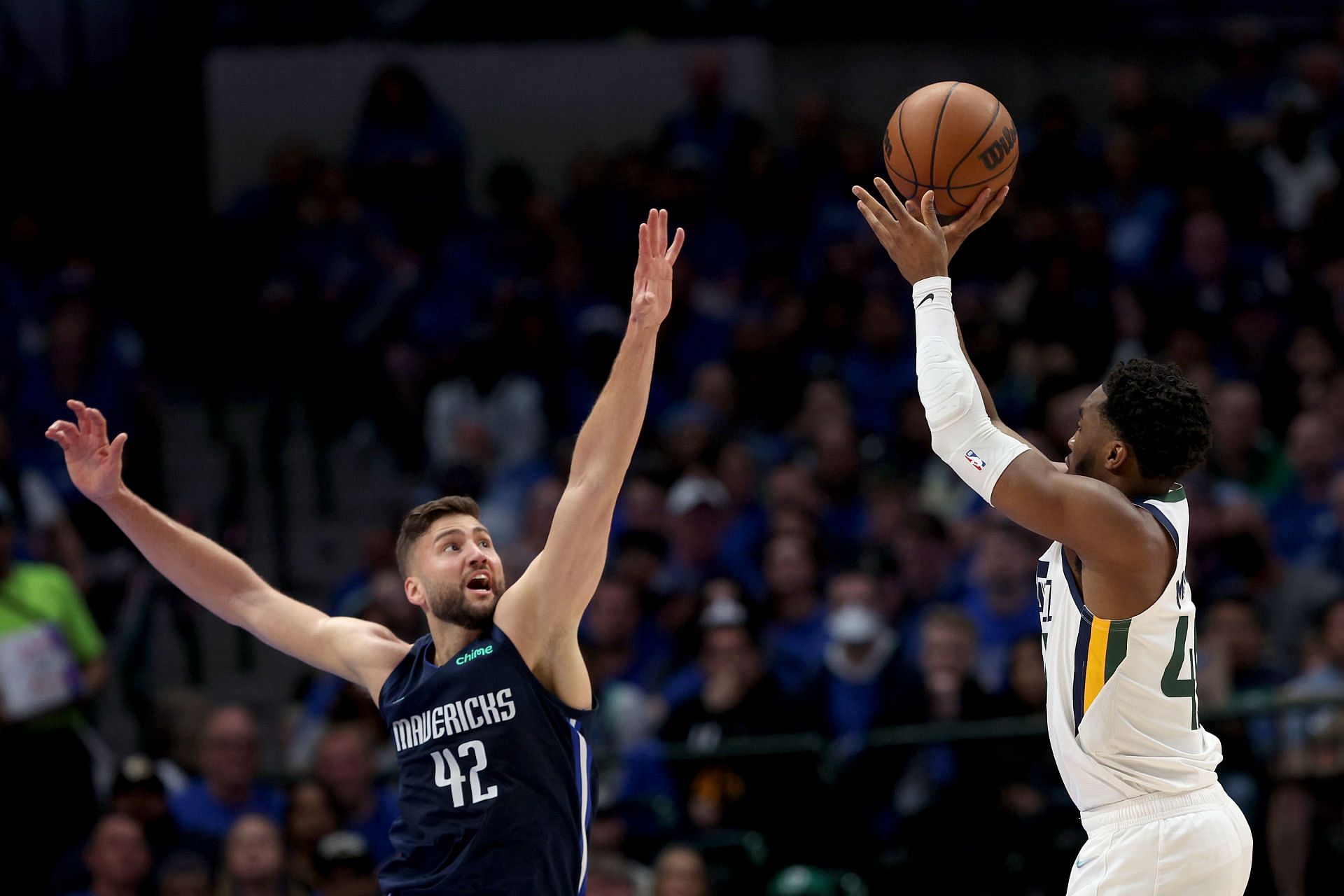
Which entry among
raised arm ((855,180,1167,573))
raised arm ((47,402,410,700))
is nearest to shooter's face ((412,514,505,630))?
raised arm ((47,402,410,700))

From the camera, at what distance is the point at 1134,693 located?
4922mm

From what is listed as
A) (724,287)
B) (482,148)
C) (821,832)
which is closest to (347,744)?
(821,832)

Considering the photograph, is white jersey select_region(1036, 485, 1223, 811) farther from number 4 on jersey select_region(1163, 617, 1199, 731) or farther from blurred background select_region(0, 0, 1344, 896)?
blurred background select_region(0, 0, 1344, 896)

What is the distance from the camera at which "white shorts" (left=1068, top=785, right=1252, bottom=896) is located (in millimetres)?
4883

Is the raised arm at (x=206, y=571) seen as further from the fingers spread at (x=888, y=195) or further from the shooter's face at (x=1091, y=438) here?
the shooter's face at (x=1091, y=438)

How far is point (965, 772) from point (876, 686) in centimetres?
77

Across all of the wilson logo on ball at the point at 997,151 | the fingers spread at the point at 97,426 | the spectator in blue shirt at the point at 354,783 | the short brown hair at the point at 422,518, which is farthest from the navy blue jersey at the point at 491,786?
the spectator in blue shirt at the point at 354,783

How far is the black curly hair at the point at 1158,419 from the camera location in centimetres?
488

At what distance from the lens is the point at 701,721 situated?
29.9ft

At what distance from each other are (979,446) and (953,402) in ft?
0.47

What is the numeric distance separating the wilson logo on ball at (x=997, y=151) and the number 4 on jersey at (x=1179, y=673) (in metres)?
1.50

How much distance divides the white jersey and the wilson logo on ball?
1.17 meters

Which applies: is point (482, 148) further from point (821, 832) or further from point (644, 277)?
point (644, 277)

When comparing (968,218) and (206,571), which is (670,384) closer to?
(206,571)
